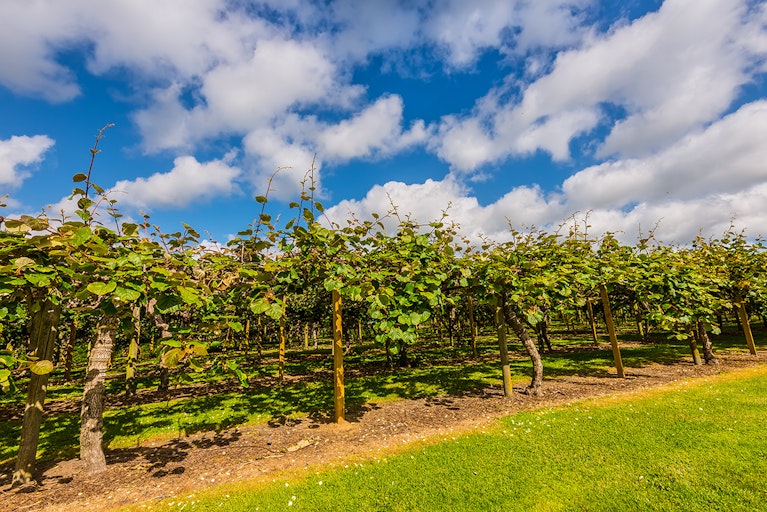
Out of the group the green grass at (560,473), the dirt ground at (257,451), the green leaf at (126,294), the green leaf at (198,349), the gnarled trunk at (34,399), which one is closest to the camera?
the green leaf at (126,294)

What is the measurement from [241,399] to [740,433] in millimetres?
14174

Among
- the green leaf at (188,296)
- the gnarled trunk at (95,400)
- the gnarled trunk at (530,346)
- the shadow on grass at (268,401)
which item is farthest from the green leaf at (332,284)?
the gnarled trunk at (530,346)

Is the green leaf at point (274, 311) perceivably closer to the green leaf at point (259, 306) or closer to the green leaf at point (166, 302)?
the green leaf at point (259, 306)

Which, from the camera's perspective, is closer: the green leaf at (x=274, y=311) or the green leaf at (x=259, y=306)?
the green leaf at (x=259, y=306)

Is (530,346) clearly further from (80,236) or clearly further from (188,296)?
(80,236)

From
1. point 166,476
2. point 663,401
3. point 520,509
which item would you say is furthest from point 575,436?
point 166,476

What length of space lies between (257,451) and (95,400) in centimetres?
347

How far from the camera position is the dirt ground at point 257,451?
591cm

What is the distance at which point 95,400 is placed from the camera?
22.2ft

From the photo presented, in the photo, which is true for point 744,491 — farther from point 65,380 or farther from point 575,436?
point 65,380

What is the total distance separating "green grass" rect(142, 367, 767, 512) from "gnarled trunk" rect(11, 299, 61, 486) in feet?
11.3

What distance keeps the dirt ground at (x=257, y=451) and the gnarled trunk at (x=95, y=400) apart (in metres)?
0.32

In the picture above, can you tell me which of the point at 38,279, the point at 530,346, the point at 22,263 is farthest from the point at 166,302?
the point at 530,346

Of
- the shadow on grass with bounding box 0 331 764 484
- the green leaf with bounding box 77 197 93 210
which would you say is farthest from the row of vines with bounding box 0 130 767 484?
the shadow on grass with bounding box 0 331 764 484
